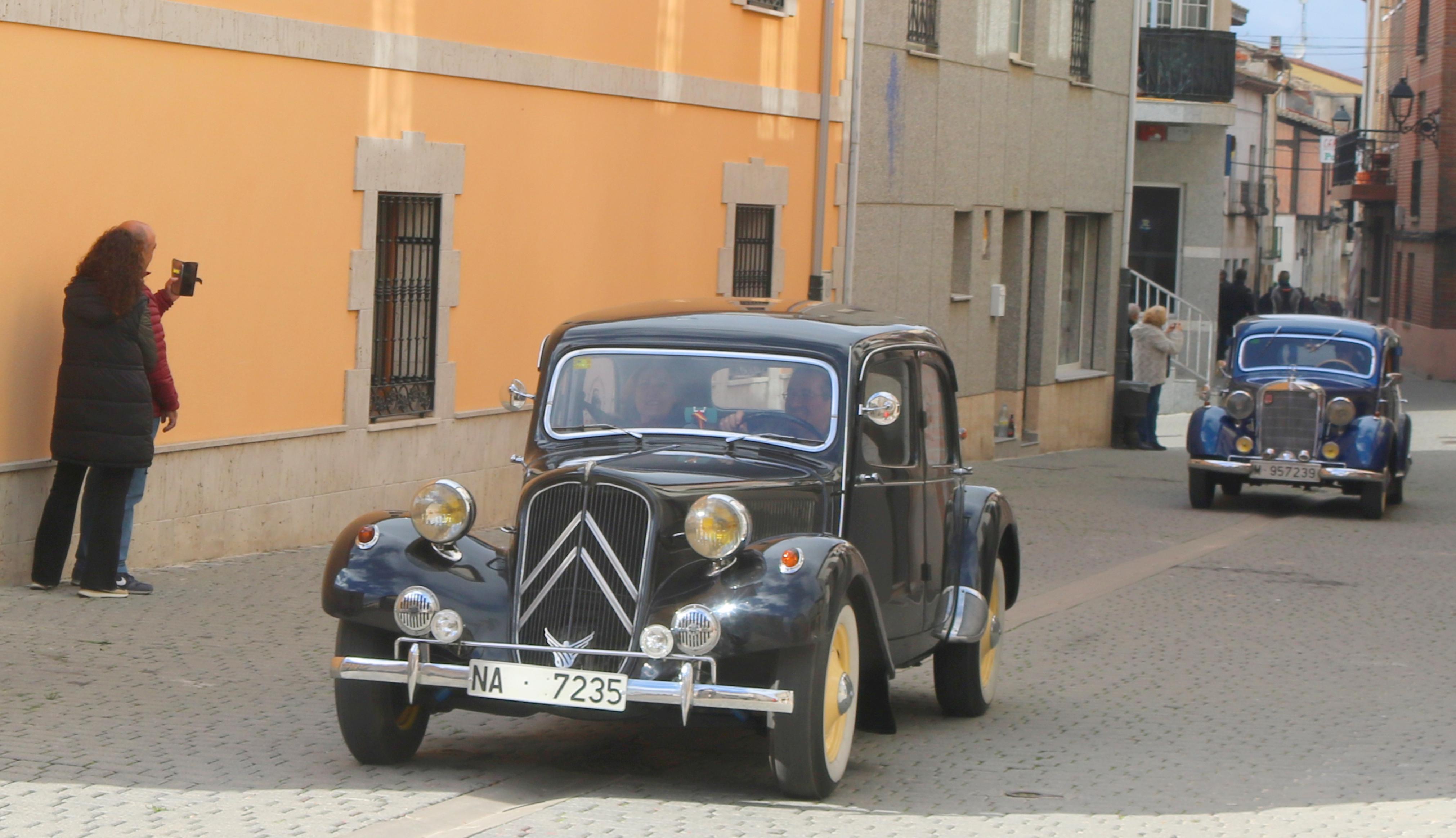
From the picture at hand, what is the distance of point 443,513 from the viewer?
A: 6648 mm

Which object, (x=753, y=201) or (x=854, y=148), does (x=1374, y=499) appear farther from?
(x=753, y=201)

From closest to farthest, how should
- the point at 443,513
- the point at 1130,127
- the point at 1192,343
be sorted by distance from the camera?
the point at 443,513 < the point at 1130,127 < the point at 1192,343

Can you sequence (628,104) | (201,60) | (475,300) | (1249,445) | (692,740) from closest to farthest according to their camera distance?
(692,740)
(201,60)
(475,300)
(628,104)
(1249,445)

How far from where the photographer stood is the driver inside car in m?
7.30

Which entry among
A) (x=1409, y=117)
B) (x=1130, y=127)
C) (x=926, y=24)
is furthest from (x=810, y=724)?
(x=1409, y=117)

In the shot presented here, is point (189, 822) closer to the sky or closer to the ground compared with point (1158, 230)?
closer to the ground

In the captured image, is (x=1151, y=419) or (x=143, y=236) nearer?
(x=143, y=236)

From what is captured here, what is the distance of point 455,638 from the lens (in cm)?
643

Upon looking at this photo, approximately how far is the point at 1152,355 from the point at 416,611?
70.0 feet

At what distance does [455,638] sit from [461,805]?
570 mm

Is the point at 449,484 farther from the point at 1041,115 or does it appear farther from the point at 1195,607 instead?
the point at 1041,115

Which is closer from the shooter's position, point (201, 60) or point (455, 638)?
point (455, 638)

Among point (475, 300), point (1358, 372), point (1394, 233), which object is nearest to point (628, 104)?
point (475, 300)

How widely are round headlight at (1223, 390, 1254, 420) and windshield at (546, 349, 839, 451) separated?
41.2 feet
